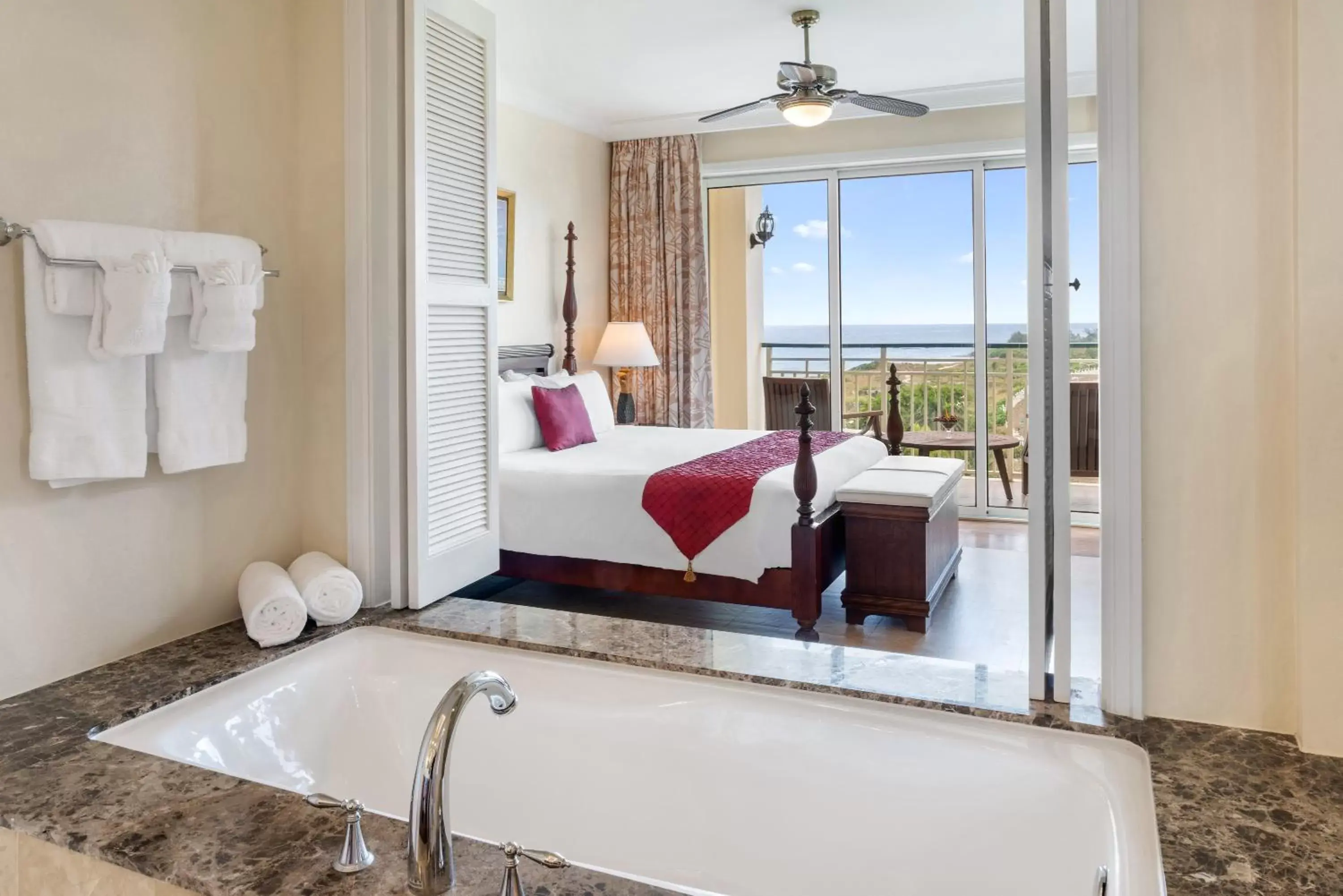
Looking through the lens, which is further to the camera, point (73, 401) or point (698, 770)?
point (698, 770)

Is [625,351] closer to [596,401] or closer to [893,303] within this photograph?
[596,401]

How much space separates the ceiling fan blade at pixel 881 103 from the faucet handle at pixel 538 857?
3.73m

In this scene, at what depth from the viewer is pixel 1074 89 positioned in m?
5.16

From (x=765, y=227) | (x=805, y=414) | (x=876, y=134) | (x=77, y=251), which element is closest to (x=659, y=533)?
(x=805, y=414)

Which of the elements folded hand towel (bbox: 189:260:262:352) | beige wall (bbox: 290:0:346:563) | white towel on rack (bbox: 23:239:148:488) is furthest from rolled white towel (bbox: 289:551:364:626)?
folded hand towel (bbox: 189:260:262:352)

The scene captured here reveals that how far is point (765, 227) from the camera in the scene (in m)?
6.44

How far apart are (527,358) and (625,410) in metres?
1.04

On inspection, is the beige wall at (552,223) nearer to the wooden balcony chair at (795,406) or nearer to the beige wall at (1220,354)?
the wooden balcony chair at (795,406)

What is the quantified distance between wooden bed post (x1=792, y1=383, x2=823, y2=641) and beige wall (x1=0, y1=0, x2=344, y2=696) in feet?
5.71

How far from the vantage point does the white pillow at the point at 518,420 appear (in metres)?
4.38

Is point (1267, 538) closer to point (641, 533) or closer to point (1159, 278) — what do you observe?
point (1159, 278)

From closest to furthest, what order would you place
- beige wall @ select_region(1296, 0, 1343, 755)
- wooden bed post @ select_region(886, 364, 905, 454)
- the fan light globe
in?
beige wall @ select_region(1296, 0, 1343, 755) < the fan light globe < wooden bed post @ select_region(886, 364, 905, 454)

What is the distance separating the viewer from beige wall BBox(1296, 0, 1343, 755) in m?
1.41

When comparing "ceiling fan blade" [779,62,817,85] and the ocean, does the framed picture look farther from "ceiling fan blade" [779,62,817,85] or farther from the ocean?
the ocean
